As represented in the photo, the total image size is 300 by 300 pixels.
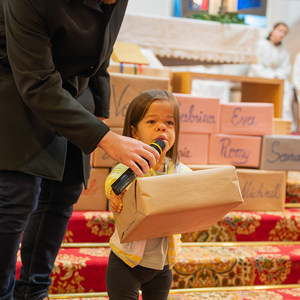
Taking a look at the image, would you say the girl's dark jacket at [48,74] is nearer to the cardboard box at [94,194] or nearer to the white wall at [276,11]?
the cardboard box at [94,194]

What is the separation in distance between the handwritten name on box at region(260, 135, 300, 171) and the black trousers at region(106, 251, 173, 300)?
1.14m

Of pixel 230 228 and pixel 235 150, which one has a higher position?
pixel 235 150

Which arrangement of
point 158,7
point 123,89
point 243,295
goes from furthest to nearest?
1. point 158,7
2. point 123,89
3. point 243,295

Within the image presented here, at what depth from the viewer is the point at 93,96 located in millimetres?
1090

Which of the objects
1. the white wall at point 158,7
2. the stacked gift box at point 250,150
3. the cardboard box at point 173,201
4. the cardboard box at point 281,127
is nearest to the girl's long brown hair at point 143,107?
the cardboard box at point 173,201

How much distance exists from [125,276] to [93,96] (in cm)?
54

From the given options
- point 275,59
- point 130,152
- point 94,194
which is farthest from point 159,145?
point 275,59

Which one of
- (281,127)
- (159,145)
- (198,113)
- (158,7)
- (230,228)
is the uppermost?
(158,7)

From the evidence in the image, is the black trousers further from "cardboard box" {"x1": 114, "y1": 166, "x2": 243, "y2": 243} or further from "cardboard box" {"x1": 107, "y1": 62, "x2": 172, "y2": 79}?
"cardboard box" {"x1": 107, "y1": 62, "x2": 172, "y2": 79}

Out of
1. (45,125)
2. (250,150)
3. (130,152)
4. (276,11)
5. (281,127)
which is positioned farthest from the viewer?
(276,11)

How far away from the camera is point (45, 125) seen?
858mm

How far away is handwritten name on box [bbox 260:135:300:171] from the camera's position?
1.88m

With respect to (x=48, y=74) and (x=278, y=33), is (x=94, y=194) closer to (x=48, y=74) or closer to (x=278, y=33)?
(x=48, y=74)

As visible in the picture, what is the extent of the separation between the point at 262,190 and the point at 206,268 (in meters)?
0.61
